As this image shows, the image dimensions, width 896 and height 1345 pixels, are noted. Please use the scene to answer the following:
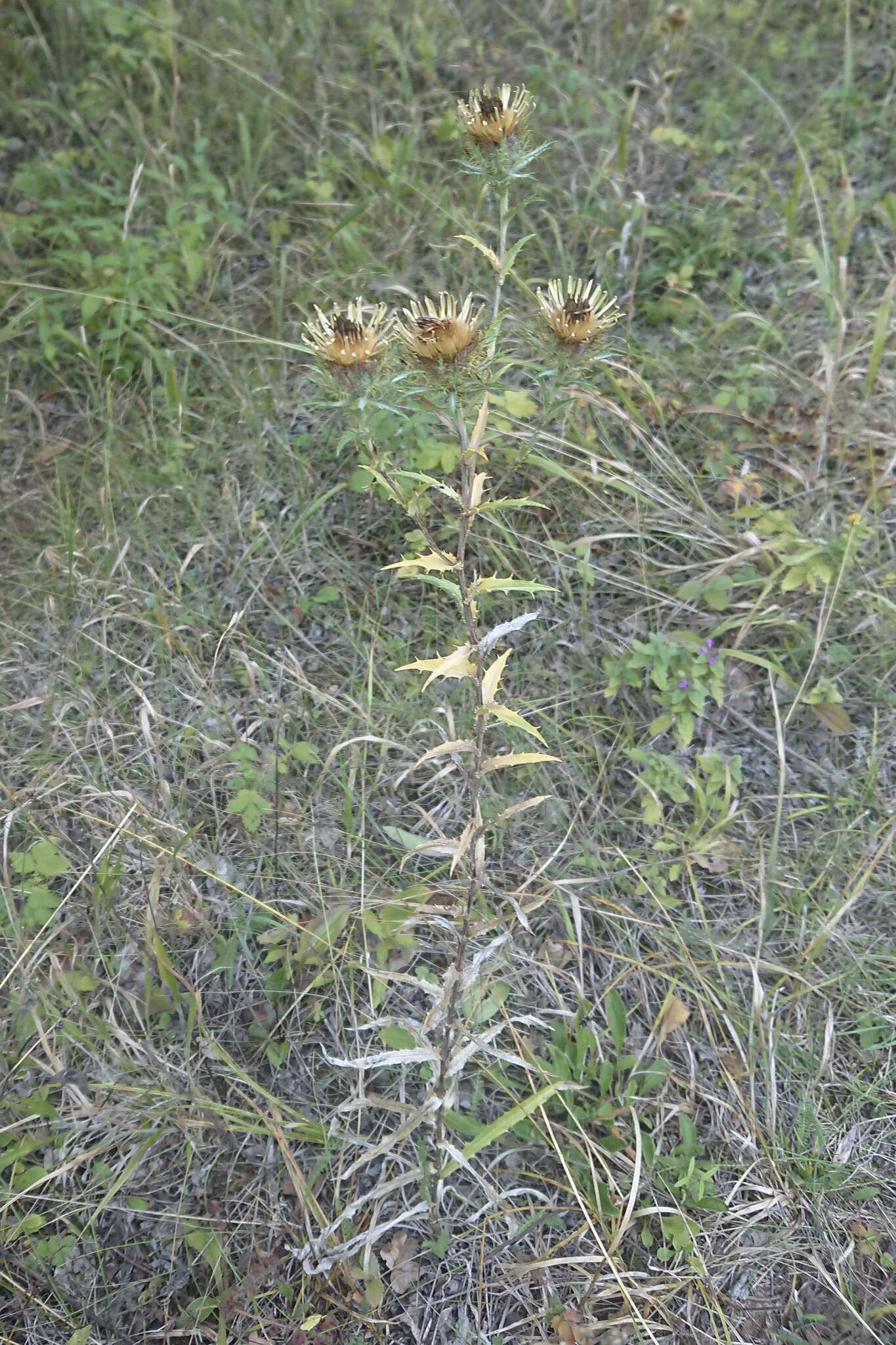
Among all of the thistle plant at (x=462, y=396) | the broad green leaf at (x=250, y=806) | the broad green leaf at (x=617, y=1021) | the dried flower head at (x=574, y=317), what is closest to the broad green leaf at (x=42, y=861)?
the broad green leaf at (x=250, y=806)

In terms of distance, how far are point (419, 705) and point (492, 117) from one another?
3.88 feet

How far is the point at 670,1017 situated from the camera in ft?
6.18

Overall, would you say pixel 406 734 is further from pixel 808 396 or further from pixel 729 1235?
pixel 808 396

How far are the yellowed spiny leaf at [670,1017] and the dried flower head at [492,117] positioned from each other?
155 cm

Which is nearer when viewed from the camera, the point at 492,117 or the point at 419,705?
the point at 492,117

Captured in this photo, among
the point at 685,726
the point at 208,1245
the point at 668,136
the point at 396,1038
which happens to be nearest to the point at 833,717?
the point at 685,726

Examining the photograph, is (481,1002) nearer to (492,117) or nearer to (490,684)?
(490,684)

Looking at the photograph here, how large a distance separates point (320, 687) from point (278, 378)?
0.98 m

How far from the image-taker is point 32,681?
7.32ft

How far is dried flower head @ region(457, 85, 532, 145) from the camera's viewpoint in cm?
142

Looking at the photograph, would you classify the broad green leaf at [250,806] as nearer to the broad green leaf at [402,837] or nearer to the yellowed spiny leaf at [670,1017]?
the broad green leaf at [402,837]

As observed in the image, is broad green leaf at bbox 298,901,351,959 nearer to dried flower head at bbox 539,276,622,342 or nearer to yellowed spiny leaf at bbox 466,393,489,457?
yellowed spiny leaf at bbox 466,393,489,457

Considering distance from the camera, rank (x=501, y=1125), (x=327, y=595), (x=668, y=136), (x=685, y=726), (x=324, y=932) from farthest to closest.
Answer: (x=668, y=136) < (x=327, y=595) < (x=685, y=726) < (x=324, y=932) < (x=501, y=1125)

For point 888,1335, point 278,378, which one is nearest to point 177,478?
point 278,378
